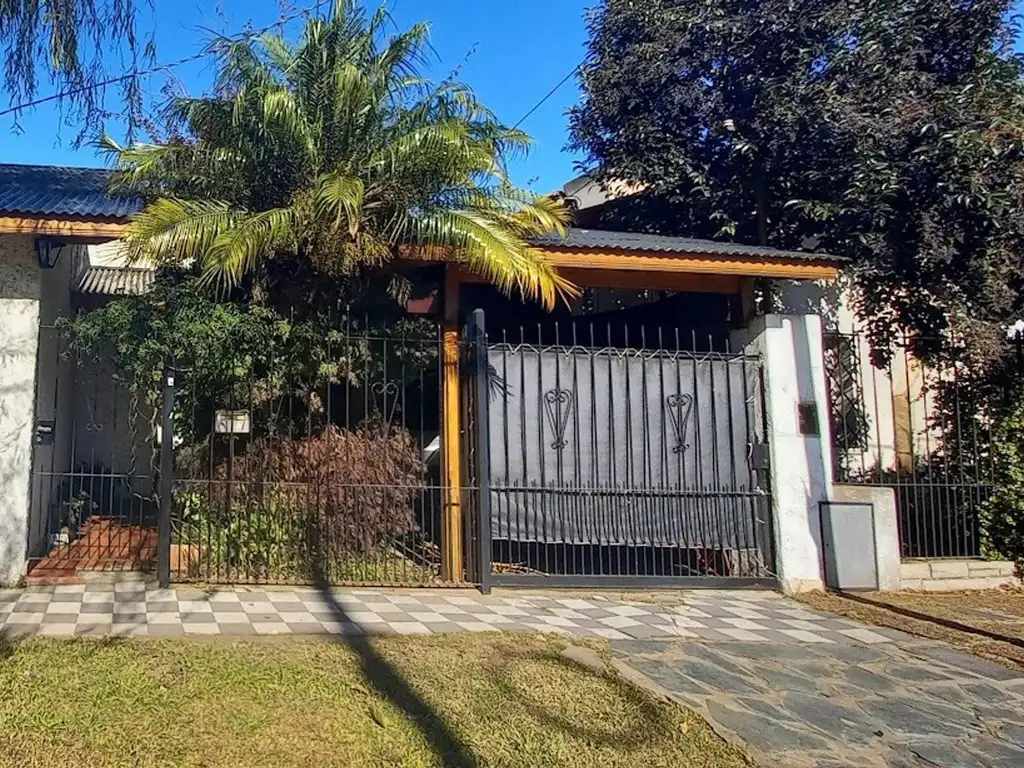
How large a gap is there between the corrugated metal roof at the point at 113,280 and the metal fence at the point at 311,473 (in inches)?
58.7

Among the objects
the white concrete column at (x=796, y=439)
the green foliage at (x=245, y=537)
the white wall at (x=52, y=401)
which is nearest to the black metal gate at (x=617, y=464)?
the white concrete column at (x=796, y=439)

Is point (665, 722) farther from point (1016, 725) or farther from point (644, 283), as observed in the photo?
point (644, 283)

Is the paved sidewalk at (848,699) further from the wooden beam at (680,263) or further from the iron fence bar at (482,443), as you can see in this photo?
the wooden beam at (680,263)

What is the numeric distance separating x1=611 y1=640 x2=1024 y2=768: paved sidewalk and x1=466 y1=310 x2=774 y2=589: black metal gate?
182cm

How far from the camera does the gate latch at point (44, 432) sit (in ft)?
23.2

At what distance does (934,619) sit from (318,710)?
534 centimetres

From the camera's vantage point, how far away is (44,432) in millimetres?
7223

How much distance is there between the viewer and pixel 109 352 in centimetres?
732

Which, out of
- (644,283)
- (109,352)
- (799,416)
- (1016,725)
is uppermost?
(644,283)

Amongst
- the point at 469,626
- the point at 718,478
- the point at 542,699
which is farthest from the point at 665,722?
the point at 718,478

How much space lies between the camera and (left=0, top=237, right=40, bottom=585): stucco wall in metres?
6.68

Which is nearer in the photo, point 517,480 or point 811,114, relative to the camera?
point 517,480

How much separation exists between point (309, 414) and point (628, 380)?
3010 mm

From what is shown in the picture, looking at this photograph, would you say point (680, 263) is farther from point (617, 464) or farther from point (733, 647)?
point (733, 647)
